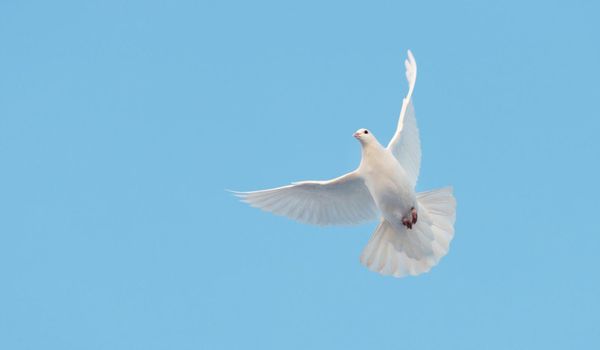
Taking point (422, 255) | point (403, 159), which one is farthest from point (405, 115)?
point (422, 255)

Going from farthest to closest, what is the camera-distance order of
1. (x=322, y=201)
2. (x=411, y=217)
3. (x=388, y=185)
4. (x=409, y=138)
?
1. (x=409, y=138)
2. (x=322, y=201)
3. (x=411, y=217)
4. (x=388, y=185)

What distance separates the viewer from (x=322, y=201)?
26.4 m

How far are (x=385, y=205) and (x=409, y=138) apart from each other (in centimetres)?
240

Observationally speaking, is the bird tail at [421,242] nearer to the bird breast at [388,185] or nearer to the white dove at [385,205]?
the white dove at [385,205]

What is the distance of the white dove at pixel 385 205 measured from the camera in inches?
996

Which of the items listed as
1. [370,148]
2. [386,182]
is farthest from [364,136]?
[386,182]

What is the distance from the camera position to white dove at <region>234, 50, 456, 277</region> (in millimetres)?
25297

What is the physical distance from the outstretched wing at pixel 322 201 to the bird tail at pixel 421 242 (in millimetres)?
832

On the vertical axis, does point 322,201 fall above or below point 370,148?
below

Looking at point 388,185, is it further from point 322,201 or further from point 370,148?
point 322,201

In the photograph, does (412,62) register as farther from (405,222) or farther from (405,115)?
(405,222)

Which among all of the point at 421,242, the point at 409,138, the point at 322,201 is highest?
the point at 409,138

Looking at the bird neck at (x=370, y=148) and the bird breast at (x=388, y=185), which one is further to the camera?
the bird neck at (x=370, y=148)

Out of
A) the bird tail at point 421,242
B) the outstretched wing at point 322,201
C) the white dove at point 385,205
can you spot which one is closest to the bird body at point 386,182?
the white dove at point 385,205
